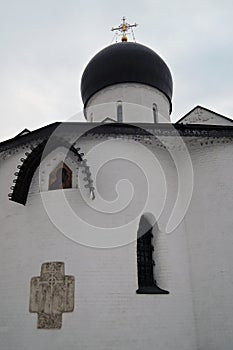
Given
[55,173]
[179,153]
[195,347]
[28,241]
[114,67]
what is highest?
[114,67]

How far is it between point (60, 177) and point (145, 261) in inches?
98.0

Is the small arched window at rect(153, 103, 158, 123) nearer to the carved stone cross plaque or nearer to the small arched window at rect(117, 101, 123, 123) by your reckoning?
the small arched window at rect(117, 101, 123, 123)

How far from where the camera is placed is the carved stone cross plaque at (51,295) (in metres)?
6.54

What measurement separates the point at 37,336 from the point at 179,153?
16.0ft

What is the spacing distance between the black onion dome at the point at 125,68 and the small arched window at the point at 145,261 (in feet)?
16.0

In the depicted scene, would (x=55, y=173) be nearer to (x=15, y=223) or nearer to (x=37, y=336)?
(x=15, y=223)

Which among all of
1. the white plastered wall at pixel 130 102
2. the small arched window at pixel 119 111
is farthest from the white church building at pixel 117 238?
the small arched window at pixel 119 111

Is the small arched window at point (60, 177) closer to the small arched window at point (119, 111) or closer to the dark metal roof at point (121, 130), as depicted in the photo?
the dark metal roof at point (121, 130)

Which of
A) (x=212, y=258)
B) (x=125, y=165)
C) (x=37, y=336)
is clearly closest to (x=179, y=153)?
(x=125, y=165)

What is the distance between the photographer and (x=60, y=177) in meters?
7.61

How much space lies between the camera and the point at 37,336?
6496mm

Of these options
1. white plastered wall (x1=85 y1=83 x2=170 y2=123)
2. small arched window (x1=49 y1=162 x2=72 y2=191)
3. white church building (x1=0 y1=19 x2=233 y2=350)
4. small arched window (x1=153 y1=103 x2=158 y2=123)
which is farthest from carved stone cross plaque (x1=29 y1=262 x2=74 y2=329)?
small arched window (x1=153 y1=103 x2=158 y2=123)

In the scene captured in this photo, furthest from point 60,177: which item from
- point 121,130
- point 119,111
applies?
point 119,111

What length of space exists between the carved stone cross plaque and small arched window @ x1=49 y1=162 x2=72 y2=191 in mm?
1604
